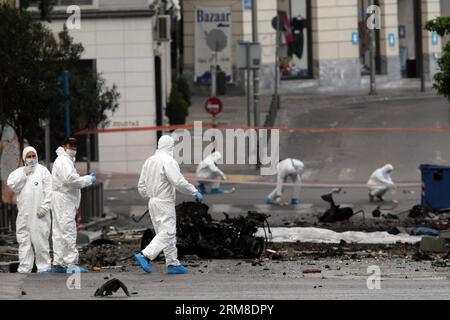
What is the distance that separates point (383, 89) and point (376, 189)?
2513 centimetres

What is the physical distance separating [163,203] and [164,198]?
0.21 feet

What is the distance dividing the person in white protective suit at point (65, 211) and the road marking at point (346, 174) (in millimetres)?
16898

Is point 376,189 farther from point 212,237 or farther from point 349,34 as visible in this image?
point 349,34

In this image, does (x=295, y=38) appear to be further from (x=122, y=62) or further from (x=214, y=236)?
(x=214, y=236)

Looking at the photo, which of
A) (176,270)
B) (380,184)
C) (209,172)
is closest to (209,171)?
(209,172)

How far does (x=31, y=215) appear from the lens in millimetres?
17578

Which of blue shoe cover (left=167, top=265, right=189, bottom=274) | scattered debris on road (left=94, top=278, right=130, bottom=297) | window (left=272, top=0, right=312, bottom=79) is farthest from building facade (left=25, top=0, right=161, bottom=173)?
scattered debris on road (left=94, top=278, right=130, bottom=297)

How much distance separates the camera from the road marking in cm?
3375

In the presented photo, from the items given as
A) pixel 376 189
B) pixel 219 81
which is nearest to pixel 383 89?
pixel 219 81

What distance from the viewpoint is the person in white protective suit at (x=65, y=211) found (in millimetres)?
17312

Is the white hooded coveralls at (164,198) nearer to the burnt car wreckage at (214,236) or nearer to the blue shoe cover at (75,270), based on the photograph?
the blue shoe cover at (75,270)

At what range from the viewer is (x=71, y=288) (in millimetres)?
15125

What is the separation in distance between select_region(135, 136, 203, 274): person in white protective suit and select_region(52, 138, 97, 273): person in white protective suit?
3.39 feet

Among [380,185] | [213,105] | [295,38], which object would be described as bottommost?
[380,185]
